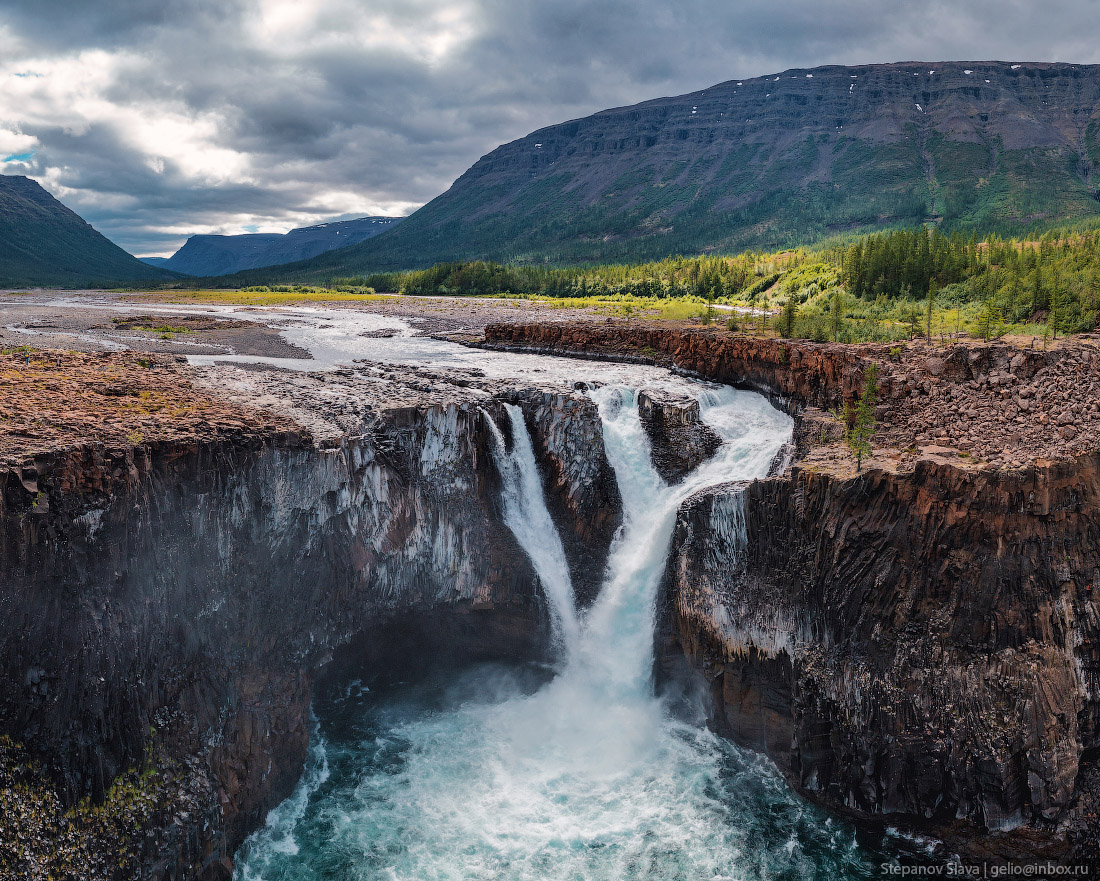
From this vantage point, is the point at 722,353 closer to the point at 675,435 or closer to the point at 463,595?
the point at 675,435

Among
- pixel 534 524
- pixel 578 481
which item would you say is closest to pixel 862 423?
→ pixel 578 481

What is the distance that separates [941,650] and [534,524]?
15.6 meters

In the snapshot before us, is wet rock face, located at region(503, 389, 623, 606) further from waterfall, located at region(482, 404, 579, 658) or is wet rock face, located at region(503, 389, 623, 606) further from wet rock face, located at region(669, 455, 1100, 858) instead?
wet rock face, located at region(669, 455, 1100, 858)

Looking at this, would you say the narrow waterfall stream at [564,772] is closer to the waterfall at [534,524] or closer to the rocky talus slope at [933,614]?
the waterfall at [534,524]

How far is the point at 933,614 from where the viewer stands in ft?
71.0

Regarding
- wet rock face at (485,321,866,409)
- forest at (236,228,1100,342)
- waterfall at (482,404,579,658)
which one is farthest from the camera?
forest at (236,228,1100,342)

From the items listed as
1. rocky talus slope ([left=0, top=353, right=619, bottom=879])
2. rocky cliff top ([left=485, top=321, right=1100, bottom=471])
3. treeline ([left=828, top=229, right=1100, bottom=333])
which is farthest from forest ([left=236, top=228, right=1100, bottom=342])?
rocky talus slope ([left=0, top=353, right=619, bottom=879])

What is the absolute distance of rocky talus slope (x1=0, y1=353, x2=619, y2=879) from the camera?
17406 millimetres

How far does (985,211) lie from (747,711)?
690 feet

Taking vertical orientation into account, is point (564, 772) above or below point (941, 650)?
below

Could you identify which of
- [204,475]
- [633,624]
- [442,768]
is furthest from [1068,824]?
[204,475]

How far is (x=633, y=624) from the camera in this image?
27.7 metres

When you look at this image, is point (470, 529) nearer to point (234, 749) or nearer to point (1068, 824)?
point (234, 749)

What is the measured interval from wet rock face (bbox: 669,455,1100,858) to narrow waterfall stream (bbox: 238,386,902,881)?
277cm
